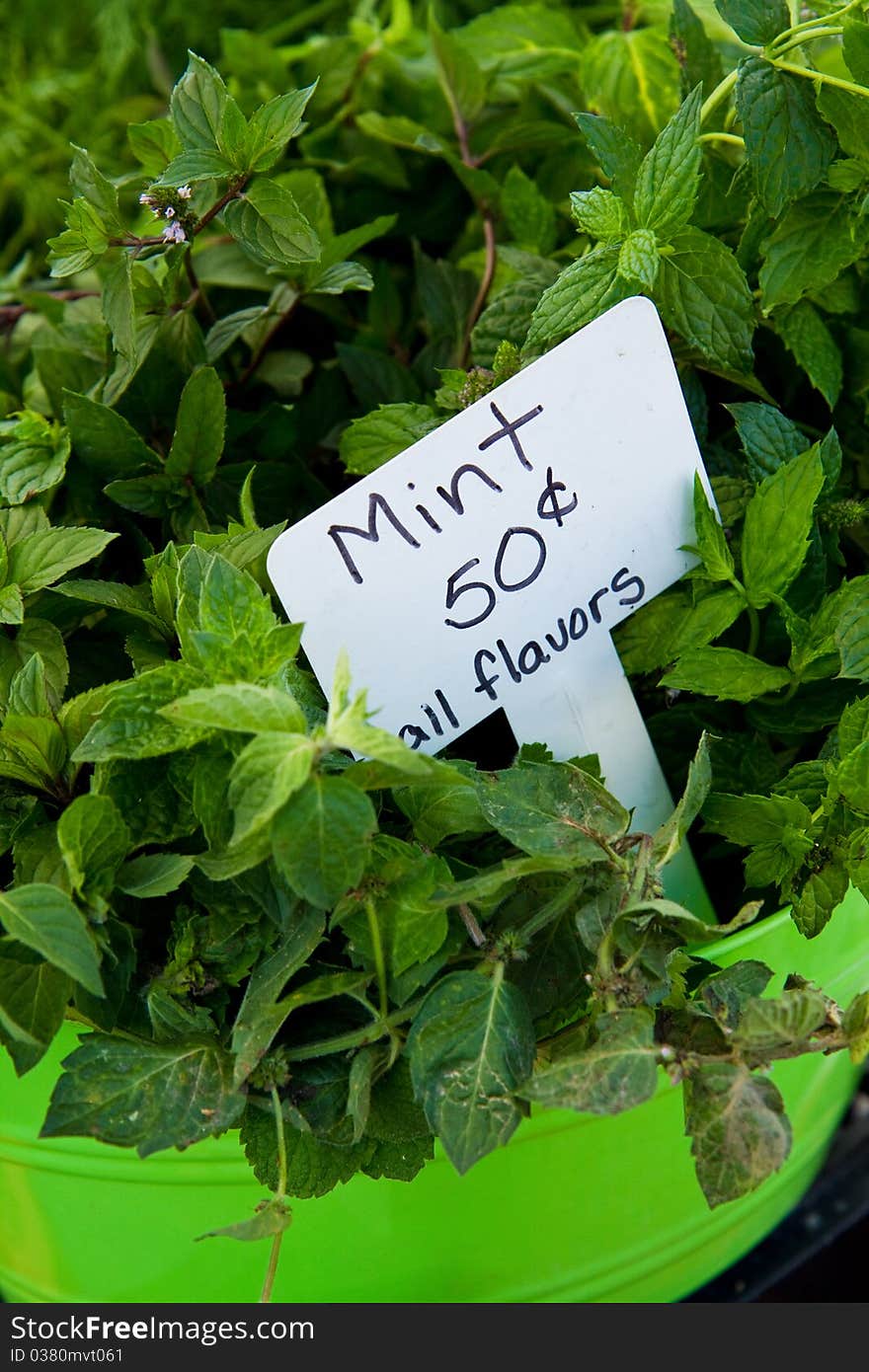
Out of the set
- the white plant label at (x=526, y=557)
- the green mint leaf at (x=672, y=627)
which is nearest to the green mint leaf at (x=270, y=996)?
the white plant label at (x=526, y=557)

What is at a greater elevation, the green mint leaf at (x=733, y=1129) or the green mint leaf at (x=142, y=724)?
the green mint leaf at (x=142, y=724)

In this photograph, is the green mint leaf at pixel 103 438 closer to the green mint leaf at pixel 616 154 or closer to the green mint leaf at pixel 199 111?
the green mint leaf at pixel 199 111

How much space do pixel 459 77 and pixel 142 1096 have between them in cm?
64

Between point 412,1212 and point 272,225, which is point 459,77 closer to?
point 272,225

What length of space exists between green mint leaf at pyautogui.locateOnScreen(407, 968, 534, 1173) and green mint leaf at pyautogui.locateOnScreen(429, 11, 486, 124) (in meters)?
0.57

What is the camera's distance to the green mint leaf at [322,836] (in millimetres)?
391

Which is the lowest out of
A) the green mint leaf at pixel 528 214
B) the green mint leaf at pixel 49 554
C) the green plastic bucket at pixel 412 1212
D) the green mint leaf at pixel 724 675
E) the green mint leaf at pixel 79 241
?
the green plastic bucket at pixel 412 1212

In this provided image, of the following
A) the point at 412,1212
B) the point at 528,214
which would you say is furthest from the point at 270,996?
the point at 528,214

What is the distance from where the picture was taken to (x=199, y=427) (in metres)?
0.59

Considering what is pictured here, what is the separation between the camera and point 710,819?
56 centimetres

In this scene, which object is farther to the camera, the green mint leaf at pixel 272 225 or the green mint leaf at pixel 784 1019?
the green mint leaf at pixel 272 225

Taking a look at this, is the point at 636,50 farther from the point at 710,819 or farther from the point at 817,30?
the point at 710,819

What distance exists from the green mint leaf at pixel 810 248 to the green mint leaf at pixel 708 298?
0.02m

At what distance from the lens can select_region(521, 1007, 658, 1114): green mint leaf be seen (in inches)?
16.0
